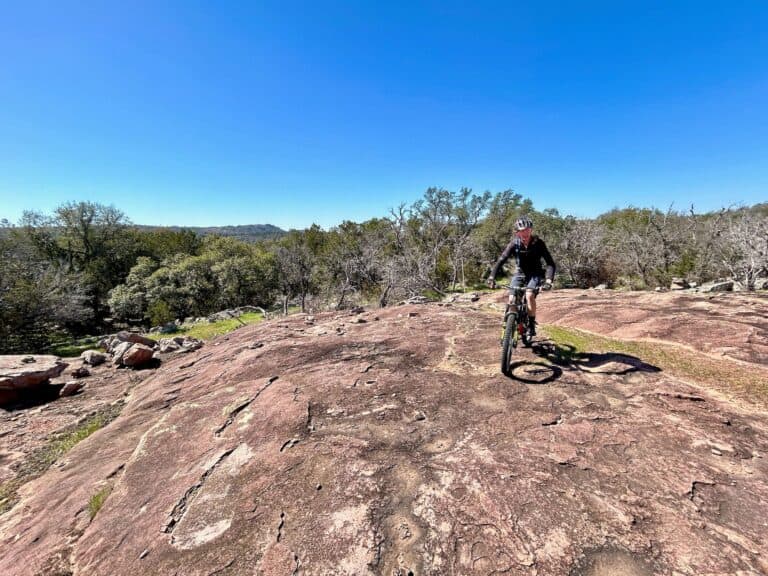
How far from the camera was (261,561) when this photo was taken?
222cm

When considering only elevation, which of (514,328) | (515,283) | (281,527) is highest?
(515,283)

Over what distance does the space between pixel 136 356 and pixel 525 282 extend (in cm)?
958

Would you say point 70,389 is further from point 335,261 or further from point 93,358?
point 335,261

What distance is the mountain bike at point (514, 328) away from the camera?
4.57 m

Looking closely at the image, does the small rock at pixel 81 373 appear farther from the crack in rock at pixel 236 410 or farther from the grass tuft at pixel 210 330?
the grass tuft at pixel 210 330

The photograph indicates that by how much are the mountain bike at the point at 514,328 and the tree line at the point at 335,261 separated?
10.2 m

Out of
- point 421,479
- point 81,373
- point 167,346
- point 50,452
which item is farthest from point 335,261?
point 421,479

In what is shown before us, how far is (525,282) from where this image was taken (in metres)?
5.20

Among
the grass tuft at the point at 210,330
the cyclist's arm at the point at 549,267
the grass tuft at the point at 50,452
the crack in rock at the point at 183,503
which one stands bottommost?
the grass tuft at the point at 210,330

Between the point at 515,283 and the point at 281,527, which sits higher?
the point at 515,283

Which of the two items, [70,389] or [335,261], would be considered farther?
[335,261]

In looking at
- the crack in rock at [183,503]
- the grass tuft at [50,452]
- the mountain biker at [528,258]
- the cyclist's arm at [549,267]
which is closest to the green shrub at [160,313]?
the grass tuft at [50,452]

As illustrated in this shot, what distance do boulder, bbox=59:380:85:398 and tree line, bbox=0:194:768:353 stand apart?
931 cm

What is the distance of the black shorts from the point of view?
505cm
